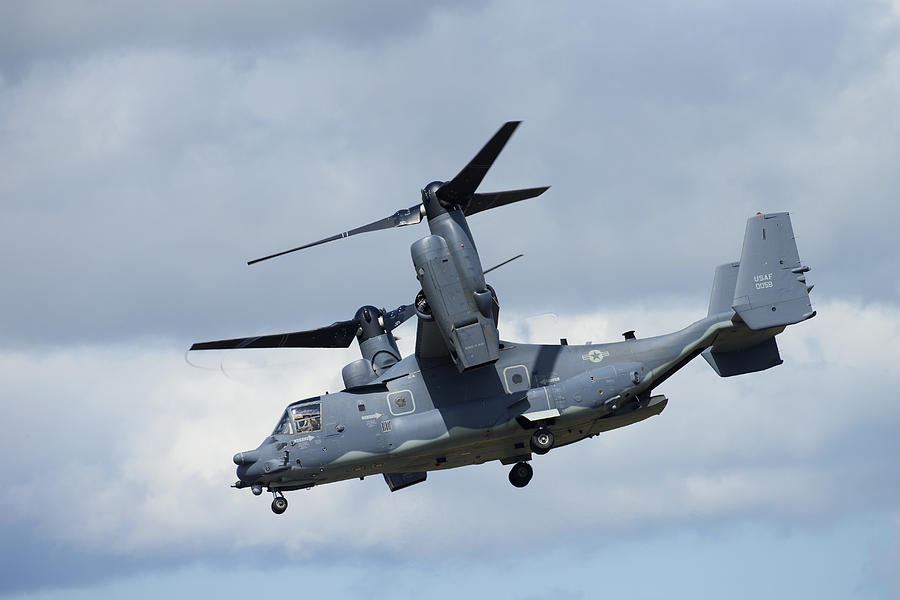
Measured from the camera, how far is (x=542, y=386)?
42219 mm

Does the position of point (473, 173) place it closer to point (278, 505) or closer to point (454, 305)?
point (454, 305)

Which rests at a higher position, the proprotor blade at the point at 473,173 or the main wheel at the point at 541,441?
the proprotor blade at the point at 473,173

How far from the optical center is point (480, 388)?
42.2m

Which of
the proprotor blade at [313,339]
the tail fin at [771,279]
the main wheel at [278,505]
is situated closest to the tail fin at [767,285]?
the tail fin at [771,279]

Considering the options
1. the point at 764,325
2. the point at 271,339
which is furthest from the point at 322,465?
the point at 764,325

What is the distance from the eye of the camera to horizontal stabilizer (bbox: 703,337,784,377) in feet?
148

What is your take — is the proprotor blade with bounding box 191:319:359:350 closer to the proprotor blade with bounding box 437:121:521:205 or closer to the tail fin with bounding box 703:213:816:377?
the proprotor blade with bounding box 437:121:521:205

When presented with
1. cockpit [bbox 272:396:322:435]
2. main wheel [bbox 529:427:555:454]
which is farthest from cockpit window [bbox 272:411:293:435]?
main wheel [bbox 529:427:555:454]

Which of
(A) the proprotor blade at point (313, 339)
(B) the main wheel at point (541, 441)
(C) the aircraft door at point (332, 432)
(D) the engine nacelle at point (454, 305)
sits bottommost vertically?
(B) the main wheel at point (541, 441)

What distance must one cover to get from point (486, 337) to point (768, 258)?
9873mm

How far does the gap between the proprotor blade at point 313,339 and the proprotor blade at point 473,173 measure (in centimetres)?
786

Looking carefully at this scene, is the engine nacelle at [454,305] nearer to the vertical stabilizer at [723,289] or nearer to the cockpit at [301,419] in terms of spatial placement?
the cockpit at [301,419]

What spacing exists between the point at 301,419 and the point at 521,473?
8099mm

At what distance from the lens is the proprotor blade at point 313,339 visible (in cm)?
4553
